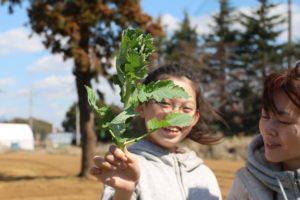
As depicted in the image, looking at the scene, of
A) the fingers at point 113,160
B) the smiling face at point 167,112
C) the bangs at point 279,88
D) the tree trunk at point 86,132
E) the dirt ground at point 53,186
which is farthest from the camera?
the tree trunk at point 86,132

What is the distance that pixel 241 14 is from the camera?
113 ft

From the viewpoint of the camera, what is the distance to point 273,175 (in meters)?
1.76

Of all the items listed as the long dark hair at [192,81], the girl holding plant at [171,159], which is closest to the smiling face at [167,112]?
the girl holding plant at [171,159]

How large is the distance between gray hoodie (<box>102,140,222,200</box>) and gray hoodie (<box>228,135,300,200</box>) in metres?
0.30

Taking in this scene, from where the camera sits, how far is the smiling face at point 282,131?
1672mm

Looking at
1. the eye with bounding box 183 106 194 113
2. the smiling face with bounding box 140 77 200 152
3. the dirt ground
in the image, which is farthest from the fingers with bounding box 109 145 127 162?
the dirt ground

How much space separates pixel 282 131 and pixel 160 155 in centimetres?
72

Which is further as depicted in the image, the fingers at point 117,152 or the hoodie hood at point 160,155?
the hoodie hood at point 160,155

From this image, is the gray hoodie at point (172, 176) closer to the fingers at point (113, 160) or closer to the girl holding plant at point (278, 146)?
the girl holding plant at point (278, 146)

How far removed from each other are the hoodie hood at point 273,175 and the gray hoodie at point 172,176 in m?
0.41

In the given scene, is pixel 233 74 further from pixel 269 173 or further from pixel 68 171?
pixel 269 173

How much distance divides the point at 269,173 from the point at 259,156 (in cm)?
12

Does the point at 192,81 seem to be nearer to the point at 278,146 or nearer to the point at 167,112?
the point at 167,112

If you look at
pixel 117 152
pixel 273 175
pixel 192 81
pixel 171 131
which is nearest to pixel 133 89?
pixel 117 152
